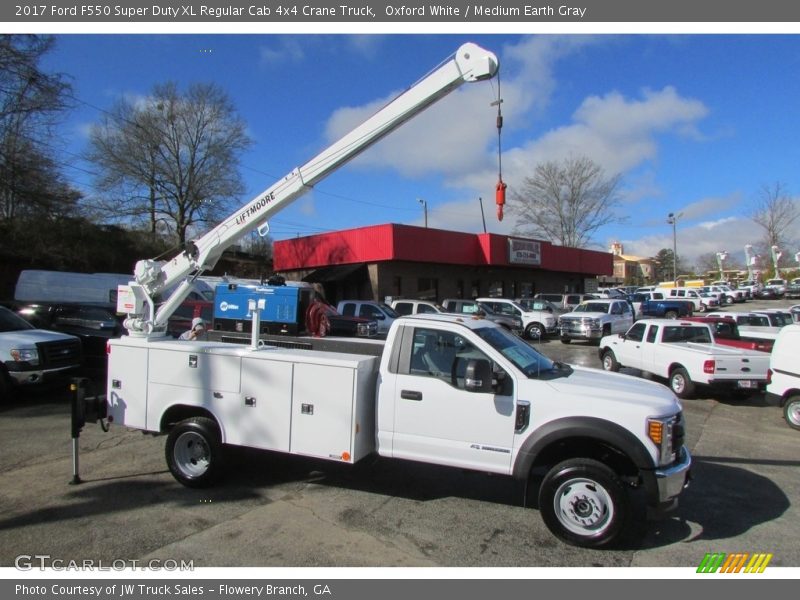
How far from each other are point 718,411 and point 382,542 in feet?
28.8

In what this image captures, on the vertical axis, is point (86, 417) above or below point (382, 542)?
above

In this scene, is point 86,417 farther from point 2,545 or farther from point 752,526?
point 752,526

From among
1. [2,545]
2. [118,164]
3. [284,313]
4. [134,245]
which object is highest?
[118,164]

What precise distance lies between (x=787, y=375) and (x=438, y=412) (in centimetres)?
757

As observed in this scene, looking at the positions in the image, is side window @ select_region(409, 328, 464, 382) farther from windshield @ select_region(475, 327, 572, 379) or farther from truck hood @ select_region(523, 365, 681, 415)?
truck hood @ select_region(523, 365, 681, 415)

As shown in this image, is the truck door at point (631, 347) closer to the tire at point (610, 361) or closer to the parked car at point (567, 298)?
the tire at point (610, 361)

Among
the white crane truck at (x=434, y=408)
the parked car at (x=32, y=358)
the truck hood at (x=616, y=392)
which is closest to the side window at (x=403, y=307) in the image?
the parked car at (x=32, y=358)

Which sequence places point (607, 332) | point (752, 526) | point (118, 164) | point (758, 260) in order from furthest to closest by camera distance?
1. point (758, 260)
2. point (118, 164)
3. point (607, 332)
4. point (752, 526)

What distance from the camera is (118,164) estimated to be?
42.7 meters

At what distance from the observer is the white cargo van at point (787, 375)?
9094 mm

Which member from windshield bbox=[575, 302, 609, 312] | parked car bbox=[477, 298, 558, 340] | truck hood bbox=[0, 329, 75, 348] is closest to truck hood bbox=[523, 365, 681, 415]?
truck hood bbox=[0, 329, 75, 348]

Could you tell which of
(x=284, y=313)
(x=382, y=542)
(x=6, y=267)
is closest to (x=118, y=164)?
(x=6, y=267)

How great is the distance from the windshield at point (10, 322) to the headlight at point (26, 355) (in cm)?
134

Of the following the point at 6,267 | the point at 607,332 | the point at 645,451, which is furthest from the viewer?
the point at 6,267
